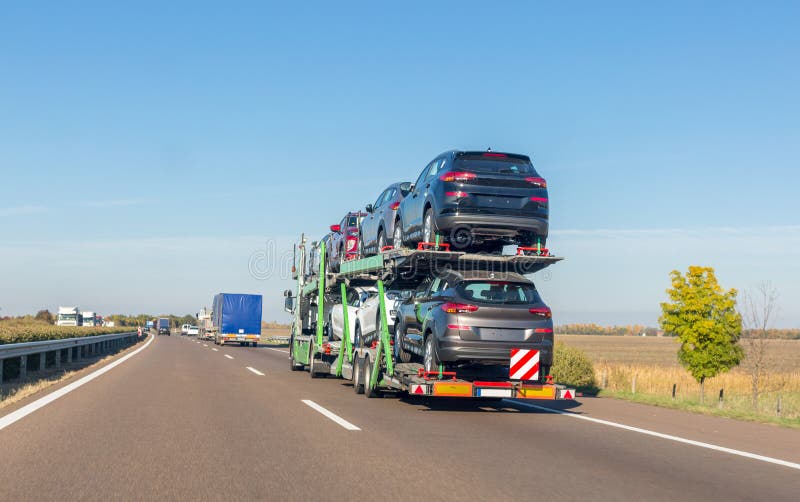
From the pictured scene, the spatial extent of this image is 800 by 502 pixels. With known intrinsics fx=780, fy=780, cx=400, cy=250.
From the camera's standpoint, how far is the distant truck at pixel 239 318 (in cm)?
4650

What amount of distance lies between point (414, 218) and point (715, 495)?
879 centimetres

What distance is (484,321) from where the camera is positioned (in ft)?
37.6

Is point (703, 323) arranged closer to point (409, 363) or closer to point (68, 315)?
point (409, 363)

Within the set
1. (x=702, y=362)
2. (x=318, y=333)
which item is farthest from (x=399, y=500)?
(x=702, y=362)

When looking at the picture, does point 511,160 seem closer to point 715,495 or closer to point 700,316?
point 715,495

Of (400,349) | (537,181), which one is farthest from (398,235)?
(537,181)

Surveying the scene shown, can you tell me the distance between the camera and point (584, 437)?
939 centimetres

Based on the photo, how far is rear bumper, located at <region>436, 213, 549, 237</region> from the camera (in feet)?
40.6

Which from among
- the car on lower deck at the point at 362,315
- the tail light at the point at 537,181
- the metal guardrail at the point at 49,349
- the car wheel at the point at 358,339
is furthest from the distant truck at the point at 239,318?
the tail light at the point at 537,181

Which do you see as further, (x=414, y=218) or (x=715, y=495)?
(x=414, y=218)

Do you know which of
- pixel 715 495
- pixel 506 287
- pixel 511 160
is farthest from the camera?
pixel 511 160

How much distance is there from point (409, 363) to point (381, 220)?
182 inches

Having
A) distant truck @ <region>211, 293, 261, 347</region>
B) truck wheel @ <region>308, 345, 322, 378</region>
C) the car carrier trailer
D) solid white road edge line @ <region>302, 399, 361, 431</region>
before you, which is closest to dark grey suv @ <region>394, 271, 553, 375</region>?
the car carrier trailer

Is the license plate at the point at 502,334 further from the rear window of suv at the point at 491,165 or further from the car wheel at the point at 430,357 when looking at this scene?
the rear window of suv at the point at 491,165
